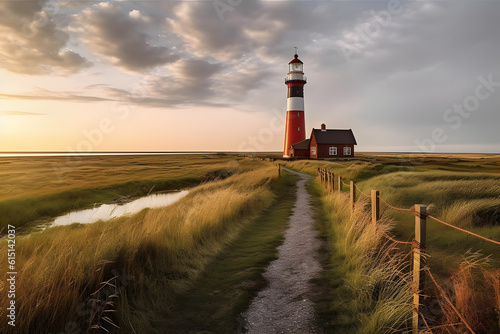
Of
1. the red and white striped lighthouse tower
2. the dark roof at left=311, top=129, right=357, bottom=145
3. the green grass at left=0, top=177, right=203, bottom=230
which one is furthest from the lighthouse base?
the green grass at left=0, top=177, right=203, bottom=230

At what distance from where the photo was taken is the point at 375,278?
4.81 m

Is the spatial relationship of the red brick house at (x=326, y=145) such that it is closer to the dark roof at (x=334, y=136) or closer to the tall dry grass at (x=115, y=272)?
the dark roof at (x=334, y=136)

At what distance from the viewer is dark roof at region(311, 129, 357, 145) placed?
5503cm

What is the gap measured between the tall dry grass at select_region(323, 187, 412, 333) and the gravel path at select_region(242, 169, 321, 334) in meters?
0.72

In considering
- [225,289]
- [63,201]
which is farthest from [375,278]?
[63,201]

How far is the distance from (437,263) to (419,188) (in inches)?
361

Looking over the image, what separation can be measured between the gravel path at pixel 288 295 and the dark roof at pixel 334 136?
48632 mm

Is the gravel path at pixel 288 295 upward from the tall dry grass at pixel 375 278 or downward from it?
downward

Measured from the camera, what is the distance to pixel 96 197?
866 inches

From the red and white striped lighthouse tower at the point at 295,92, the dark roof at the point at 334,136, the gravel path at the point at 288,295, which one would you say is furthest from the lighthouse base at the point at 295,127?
the gravel path at the point at 288,295

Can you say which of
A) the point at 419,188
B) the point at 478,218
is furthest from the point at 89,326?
the point at 419,188

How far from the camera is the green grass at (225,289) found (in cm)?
422

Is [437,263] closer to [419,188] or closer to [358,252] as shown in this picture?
[358,252]

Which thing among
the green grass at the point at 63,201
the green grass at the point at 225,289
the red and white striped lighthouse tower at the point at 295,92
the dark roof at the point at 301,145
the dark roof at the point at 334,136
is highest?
the red and white striped lighthouse tower at the point at 295,92
